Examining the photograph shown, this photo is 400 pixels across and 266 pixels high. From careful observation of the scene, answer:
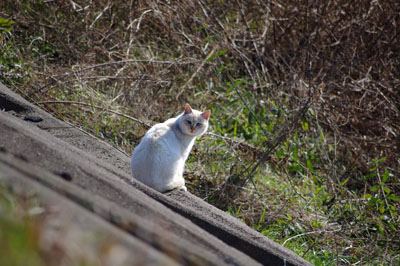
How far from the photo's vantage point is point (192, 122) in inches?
167

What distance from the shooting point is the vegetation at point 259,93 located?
4828 mm

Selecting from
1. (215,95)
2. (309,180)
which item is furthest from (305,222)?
(215,95)

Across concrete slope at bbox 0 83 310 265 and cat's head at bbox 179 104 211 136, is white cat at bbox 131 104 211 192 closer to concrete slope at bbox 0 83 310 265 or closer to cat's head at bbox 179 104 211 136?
cat's head at bbox 179 104 211 136

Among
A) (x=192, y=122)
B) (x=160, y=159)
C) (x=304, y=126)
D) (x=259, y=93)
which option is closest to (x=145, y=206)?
(x=160, y=159)

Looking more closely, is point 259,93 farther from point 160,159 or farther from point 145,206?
point 145,206

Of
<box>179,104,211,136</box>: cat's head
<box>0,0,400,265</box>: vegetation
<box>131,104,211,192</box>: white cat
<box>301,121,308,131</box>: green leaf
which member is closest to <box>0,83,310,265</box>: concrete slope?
<box>131,104,211,192</box>: white cat

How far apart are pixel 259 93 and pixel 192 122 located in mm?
2548

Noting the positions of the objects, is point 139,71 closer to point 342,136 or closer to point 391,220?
point 342,136

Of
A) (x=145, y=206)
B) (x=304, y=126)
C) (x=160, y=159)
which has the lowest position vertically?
(x=304, y=126)

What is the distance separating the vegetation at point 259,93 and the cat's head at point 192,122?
2.26ft

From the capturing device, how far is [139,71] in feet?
20.0

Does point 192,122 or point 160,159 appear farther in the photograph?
point 192,122

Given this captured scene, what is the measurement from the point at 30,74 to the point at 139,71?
1.36 m

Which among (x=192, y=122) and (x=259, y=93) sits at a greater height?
(x=192, y=122)
